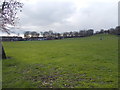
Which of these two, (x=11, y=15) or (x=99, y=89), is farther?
(x=11, y=15)

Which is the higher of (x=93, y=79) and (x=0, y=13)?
(x=0, y=13)

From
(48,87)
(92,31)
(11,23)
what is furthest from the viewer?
(92,31)

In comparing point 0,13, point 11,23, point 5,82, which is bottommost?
point 5,82

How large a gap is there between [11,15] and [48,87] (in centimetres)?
1207

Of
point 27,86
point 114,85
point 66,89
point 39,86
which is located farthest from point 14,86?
point 114,85

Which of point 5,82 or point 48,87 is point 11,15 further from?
point 48,87

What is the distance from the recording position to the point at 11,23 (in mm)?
16766

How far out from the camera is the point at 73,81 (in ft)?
28.5

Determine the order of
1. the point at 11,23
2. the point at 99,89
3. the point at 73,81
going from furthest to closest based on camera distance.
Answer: the point at 11,23, the point at 73,81, the point at 99,89

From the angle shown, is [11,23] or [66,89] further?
[11,23]

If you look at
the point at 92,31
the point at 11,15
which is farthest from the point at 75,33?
the point at 11,15

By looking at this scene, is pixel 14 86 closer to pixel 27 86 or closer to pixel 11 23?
pixel 27 86

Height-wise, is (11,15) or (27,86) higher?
(11,15)

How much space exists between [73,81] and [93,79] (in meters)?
1.37
